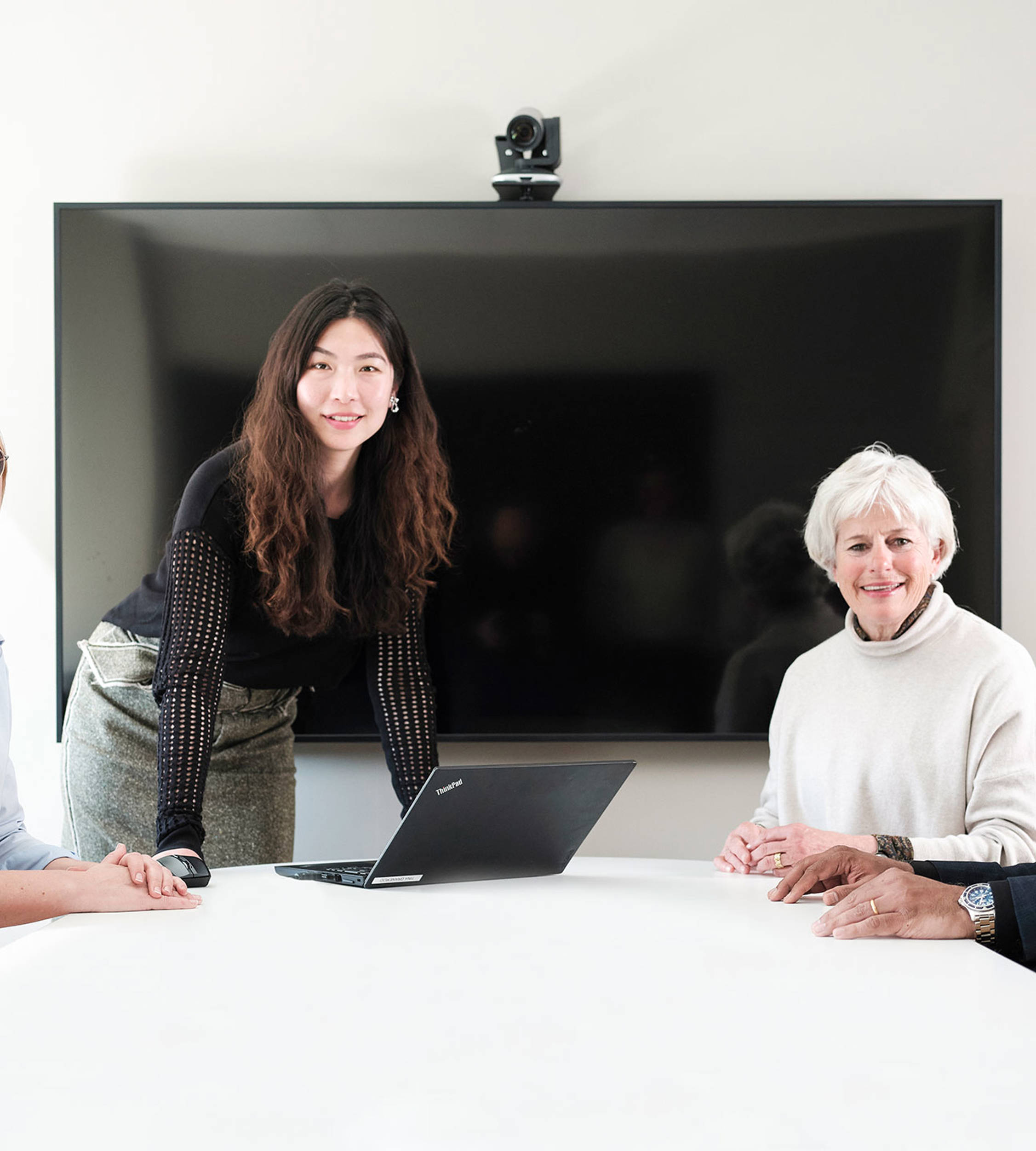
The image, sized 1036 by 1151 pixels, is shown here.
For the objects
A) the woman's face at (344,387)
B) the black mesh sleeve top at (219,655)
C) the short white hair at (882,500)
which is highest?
the woman's face at (344,387)

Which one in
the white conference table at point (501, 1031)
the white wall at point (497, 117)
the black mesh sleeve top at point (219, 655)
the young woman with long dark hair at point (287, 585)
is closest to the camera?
the white conference table at point (501, 1031)

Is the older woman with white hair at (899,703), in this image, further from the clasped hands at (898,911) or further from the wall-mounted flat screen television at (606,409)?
the wall-mounted flat screen television at (606,409)

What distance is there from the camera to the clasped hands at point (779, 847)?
1.80 m

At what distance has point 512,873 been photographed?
1.73m

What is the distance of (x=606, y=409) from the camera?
2.97 meters

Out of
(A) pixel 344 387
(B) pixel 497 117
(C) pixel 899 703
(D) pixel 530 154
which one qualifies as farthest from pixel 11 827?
(B) pixel 497 117

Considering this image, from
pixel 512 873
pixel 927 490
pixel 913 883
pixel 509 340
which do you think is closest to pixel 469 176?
pixel 509 340

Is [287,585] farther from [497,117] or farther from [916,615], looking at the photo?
[497,117]

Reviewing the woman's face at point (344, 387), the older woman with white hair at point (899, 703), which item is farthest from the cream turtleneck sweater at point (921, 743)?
the woman's face at point (344, 387)

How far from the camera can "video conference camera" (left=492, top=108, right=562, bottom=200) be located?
290 centimetres

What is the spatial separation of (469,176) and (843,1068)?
262 cm

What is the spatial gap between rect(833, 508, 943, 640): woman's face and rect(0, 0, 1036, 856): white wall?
99 centimetres

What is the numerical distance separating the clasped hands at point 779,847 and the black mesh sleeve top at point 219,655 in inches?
26.4

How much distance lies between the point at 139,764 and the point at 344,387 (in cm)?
106
